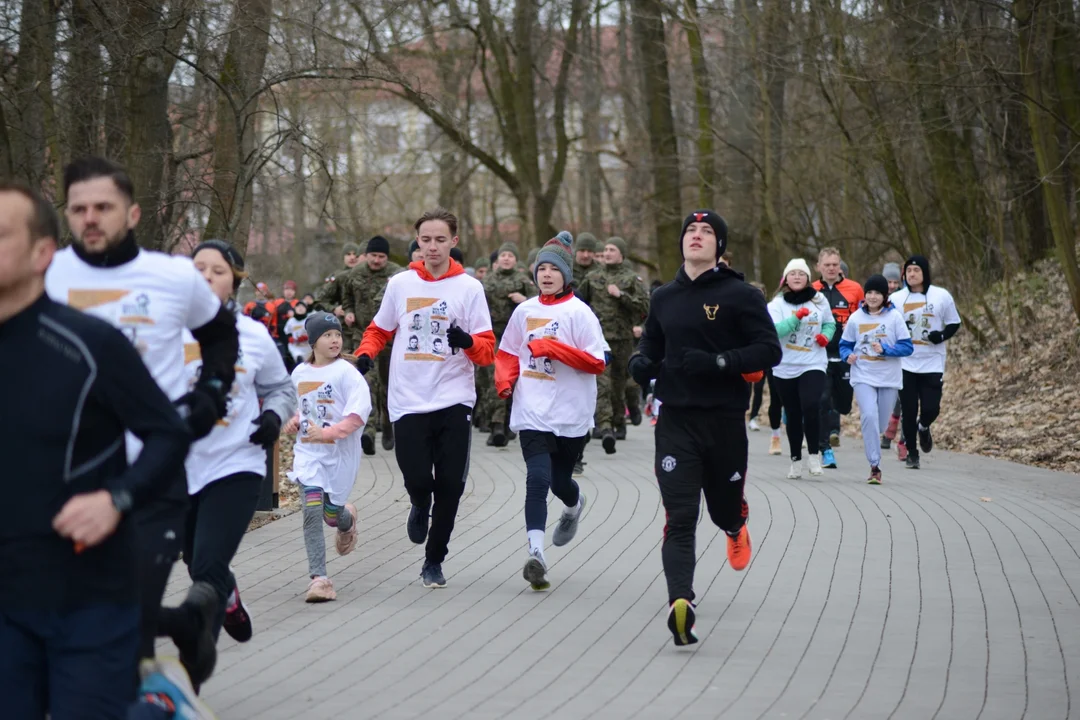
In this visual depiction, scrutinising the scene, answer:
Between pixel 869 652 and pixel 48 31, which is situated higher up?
pixel 48 31

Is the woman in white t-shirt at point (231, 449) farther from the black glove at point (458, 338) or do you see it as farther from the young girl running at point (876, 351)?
the young girl running at point (876, 351)

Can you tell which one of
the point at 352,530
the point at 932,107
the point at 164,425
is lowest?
the point at 352,530

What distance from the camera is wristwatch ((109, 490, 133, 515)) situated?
3814mm

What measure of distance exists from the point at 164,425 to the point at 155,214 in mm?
8845

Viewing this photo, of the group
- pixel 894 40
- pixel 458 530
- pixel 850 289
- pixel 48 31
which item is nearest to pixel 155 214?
pixel 48 31

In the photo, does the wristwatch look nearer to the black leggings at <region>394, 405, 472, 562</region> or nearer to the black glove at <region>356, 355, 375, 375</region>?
the black glove at <region>356, 355, 375, 375</region>

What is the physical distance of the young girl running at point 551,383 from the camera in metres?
8.98

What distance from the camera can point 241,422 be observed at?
602 cm

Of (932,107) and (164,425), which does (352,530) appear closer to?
(164,425)

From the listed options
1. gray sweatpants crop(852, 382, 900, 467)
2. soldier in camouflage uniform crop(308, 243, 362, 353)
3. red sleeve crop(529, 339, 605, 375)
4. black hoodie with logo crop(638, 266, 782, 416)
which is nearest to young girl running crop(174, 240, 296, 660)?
black hoodie with logo crop(638, 266, 782, 416)

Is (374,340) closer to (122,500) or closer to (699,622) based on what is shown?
(699,622)

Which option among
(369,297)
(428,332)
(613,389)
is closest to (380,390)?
(369,297)

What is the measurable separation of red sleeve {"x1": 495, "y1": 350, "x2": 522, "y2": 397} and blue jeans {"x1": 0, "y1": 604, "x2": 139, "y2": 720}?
536 cm

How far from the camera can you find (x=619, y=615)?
26.5 feet
